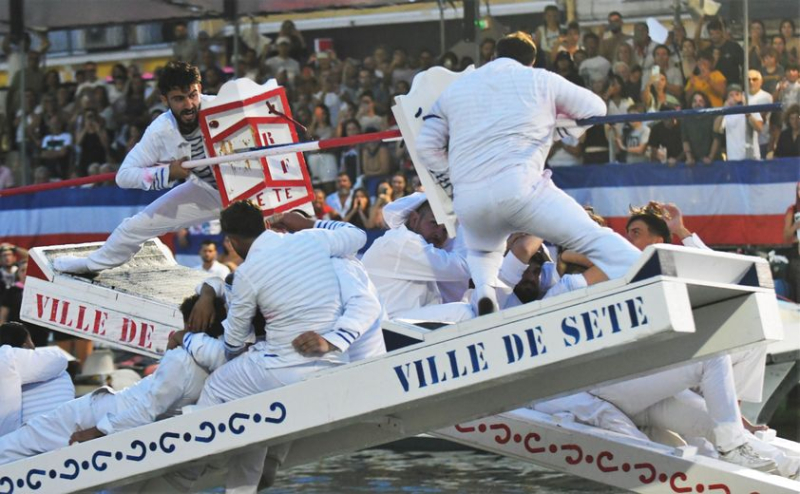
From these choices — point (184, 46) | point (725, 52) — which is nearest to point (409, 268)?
point (725, 52)

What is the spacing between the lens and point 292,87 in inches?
608

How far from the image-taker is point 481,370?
6.86 metres

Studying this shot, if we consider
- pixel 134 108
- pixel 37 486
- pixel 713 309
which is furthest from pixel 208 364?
pixel 134 108

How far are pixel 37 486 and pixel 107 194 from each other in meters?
8.17

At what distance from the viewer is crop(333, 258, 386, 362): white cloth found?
743 cm

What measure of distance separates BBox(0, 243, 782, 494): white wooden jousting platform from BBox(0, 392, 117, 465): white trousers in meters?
0.32

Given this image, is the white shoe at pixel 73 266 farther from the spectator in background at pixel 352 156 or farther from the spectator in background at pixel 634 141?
the spectator in background at pixel 634 141

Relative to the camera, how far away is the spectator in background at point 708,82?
12688 mm

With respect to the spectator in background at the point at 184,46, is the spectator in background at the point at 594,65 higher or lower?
lower

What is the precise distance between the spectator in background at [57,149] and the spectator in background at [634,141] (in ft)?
21.7

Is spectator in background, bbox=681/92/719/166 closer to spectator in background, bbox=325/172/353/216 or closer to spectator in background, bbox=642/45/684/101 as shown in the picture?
spectator in background, bbox=642/45/684/101

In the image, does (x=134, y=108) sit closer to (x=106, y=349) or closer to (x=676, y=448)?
(x=106, y=349)

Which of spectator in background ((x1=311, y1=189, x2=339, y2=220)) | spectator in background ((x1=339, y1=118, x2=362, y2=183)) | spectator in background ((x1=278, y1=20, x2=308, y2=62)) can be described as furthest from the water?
spectator in background ((x1=278, y1=20, x2=308, y2=62))

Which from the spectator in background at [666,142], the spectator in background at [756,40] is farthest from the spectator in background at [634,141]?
the spectator in background at [756,40]
